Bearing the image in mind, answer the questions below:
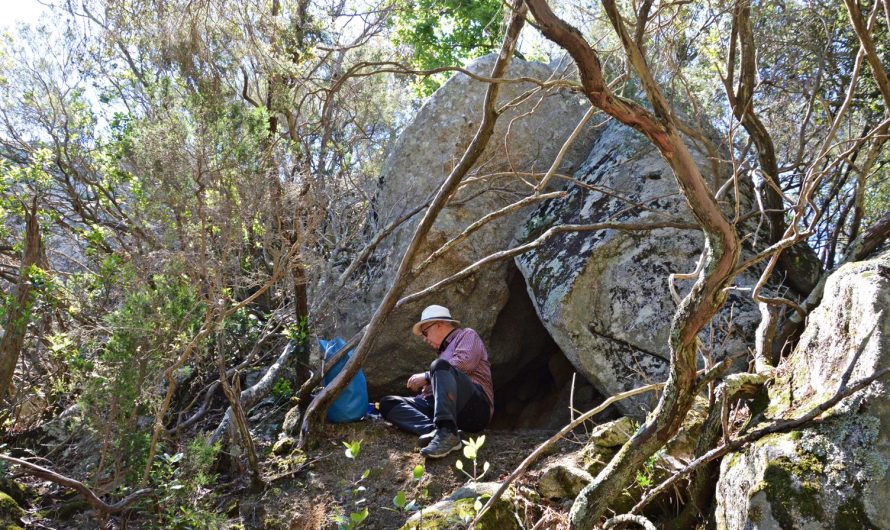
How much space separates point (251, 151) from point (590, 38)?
3.36 metres

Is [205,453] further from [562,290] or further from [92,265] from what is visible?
[92,265]

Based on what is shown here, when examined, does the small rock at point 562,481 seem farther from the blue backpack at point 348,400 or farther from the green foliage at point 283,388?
the green foliage at point 283,388

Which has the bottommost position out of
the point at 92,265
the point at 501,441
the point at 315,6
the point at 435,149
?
the point at 501,441

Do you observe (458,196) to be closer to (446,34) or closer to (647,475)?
(647,475)

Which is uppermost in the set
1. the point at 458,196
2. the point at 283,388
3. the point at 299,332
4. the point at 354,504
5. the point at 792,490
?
the point at 458,196

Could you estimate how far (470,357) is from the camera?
207 inches

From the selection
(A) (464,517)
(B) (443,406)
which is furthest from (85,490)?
(B) (443,406)

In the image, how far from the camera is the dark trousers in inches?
191

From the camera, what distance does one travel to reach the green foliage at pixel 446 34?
13.9 metres

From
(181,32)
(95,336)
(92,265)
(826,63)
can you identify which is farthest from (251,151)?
(826,63)

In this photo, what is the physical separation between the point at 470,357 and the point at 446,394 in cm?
49

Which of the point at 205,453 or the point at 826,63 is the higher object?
the point at 826,63

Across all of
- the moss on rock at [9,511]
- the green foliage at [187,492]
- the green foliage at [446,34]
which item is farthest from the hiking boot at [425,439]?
the green foliage at [446,34]

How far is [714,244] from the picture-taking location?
2818mm
